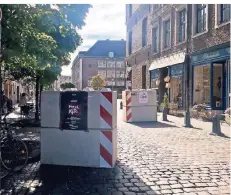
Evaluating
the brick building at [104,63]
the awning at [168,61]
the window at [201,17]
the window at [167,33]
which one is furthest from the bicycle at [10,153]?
the brick building at [104,63]

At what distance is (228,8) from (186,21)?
3942 millimetres

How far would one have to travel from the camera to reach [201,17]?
16172 millimetres

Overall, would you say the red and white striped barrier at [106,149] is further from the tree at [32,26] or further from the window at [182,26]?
the window at [182,26]

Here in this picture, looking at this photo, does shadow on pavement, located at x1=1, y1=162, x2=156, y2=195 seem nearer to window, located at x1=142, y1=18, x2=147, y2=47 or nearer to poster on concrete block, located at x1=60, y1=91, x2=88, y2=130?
poster on concrete block, located at x1=60, y1=91, x2=88, y2=130

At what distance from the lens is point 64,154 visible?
5746mm

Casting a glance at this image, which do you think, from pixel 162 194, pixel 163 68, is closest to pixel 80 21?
pixel 162 194

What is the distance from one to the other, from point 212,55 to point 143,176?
1116 cm

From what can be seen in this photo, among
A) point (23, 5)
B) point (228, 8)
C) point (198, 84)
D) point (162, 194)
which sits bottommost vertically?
point (162, 194)

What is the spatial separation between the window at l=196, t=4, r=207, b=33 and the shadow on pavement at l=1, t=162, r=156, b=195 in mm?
12394

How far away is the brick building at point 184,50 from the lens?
14188mm

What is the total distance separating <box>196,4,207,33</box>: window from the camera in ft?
51.8

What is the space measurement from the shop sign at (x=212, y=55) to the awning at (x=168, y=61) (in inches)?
47.4

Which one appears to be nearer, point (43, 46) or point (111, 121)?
point (111, 121)

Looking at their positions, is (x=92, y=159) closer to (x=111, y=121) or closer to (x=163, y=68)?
(x=111, y=121)
